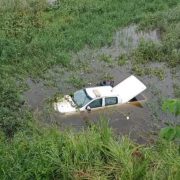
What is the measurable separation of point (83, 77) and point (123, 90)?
2024 millimetres

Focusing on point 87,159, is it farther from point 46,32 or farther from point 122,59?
point 46,32

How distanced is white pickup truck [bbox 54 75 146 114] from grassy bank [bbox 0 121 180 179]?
414 centimetres

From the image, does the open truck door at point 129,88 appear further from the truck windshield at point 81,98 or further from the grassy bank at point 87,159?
the grassy bank at point 87,159

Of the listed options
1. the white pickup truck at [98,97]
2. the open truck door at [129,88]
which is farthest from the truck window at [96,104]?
the open truck door at [129,88]

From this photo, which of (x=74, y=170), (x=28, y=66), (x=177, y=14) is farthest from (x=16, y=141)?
(x=177, y=14)

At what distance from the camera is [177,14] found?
63.4 feet

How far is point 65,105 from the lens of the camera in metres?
12.7

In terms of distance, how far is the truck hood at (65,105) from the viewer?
41.1ft

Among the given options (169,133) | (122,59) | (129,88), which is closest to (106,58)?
(122,59)

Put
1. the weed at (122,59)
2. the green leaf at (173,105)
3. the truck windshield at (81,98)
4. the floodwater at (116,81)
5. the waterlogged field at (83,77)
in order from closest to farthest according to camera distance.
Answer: the green leaf at (173,105)
the waterlogged field at (83,77)
the floodwater at (116,81)
the truck windshield at (81,98)
the weed at (122,59)

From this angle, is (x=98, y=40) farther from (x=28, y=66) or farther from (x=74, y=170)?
(x=74, y=170)

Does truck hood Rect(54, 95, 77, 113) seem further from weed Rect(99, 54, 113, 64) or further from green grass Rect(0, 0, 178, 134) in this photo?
weed Rect(99, 54, 113, 64)

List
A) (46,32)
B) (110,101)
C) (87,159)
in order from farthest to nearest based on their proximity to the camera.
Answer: (46,32), (110,101), (87,159)

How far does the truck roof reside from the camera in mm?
12845
